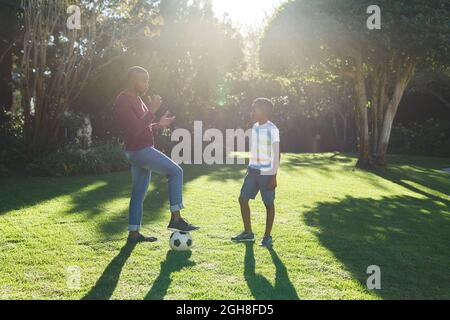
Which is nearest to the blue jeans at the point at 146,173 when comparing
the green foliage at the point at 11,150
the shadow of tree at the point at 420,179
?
the shadow of tree at the point at 420,179

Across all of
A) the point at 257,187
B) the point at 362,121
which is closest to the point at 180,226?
the point at 257,187

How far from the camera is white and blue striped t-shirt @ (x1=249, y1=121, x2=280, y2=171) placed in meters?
5.66

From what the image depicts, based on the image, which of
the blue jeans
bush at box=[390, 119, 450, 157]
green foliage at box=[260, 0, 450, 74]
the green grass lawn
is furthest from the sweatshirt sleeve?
bush at box=[390, 119, 450, 157]

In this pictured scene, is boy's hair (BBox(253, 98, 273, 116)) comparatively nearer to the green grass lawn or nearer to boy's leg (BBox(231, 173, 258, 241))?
boy's leg (BBox(231, 173, 258, 241))

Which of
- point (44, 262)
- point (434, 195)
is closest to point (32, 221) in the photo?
point (44, 262)

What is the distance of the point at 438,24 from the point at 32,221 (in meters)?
10.6

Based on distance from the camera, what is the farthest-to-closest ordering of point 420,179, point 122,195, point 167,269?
point 420,179
point 122,195
point 167,269

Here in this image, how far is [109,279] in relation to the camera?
4.49 metres

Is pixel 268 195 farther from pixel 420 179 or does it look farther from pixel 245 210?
pixel 420 179

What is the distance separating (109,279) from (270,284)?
5.18 feet

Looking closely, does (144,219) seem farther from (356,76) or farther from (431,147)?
(431,147)

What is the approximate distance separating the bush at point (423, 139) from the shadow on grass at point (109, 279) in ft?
64.4

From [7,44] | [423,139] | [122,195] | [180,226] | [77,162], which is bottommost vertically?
[122,195]

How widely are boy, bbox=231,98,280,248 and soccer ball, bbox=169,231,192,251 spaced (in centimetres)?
91
